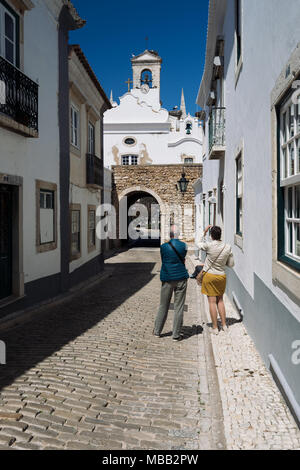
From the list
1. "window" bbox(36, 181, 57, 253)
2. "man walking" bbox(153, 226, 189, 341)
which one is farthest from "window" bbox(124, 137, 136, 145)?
"man walking" bbox(153, 226, 189, 341)

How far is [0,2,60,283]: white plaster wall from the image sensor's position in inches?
298

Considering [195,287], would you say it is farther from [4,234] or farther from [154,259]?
[154,259]

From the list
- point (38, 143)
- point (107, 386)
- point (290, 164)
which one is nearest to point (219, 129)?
point (38, 143)

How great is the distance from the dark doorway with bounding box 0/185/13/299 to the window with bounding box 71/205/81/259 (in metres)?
3.52

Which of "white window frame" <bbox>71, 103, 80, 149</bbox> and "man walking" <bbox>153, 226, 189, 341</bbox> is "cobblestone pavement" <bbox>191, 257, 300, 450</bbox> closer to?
"man walking" <bbox>153, 226, 189, 341</bbox>

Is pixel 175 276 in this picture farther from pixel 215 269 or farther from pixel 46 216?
pixel 46 216

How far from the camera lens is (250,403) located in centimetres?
385

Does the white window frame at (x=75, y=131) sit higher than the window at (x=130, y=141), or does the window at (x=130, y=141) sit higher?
the window at (x=130, y=141)

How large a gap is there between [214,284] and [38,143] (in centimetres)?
480

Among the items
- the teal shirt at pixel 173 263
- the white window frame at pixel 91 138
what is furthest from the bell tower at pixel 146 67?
the teal shirt at pixel 173 263

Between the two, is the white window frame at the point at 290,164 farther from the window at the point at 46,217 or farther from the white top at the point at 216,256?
the window at the point at 46,217

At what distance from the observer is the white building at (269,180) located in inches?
142

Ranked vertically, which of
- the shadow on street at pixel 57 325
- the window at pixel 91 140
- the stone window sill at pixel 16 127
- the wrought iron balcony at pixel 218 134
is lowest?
the shadow on street at pixel 57 325

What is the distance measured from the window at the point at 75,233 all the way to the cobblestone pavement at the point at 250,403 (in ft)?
21.3
